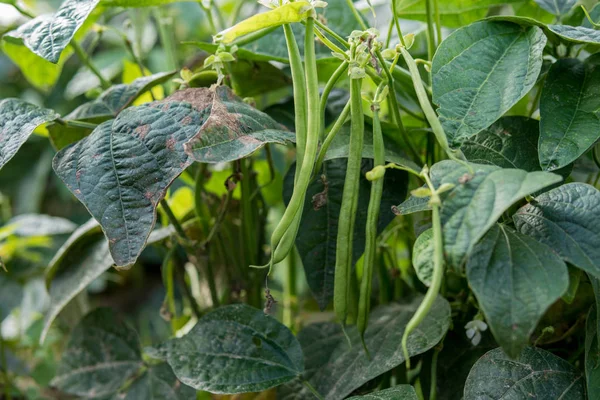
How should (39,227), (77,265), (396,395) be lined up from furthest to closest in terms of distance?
1. (39,227)
2. (77,265)
3. (396,395)

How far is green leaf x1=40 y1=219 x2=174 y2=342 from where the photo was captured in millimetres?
682

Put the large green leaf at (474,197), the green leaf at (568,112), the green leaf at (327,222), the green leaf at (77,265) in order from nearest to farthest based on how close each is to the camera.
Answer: the large green leaf at (474,197), the green leaf at (568,112), the green leaf at (327,222), the green leaf at (77,265)

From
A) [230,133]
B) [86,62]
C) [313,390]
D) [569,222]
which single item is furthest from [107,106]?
[569,222]

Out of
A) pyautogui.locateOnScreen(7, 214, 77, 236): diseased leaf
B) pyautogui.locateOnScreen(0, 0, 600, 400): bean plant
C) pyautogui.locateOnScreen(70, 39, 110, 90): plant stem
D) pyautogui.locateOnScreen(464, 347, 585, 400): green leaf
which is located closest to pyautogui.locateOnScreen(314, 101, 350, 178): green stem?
pyautogui.locateOnScreen(0, 0, 600, 400): bean plant

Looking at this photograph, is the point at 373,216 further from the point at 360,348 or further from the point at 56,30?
the point at 56,30

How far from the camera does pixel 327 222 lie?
0.59 meters

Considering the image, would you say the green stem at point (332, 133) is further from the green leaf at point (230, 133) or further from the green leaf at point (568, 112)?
the green leaf at point (568, 112)

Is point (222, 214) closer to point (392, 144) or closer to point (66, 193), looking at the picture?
point (392, 144)

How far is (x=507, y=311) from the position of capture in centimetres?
38

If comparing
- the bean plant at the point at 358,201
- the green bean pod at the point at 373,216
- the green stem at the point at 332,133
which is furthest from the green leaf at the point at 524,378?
the green stem at the point at 332,133

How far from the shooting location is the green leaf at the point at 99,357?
73 centimetres

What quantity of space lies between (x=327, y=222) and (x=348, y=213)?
97 mm

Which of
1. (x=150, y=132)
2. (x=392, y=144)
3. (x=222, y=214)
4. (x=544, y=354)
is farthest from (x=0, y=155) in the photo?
(x=544, y=354)

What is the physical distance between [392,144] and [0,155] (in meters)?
0.36
